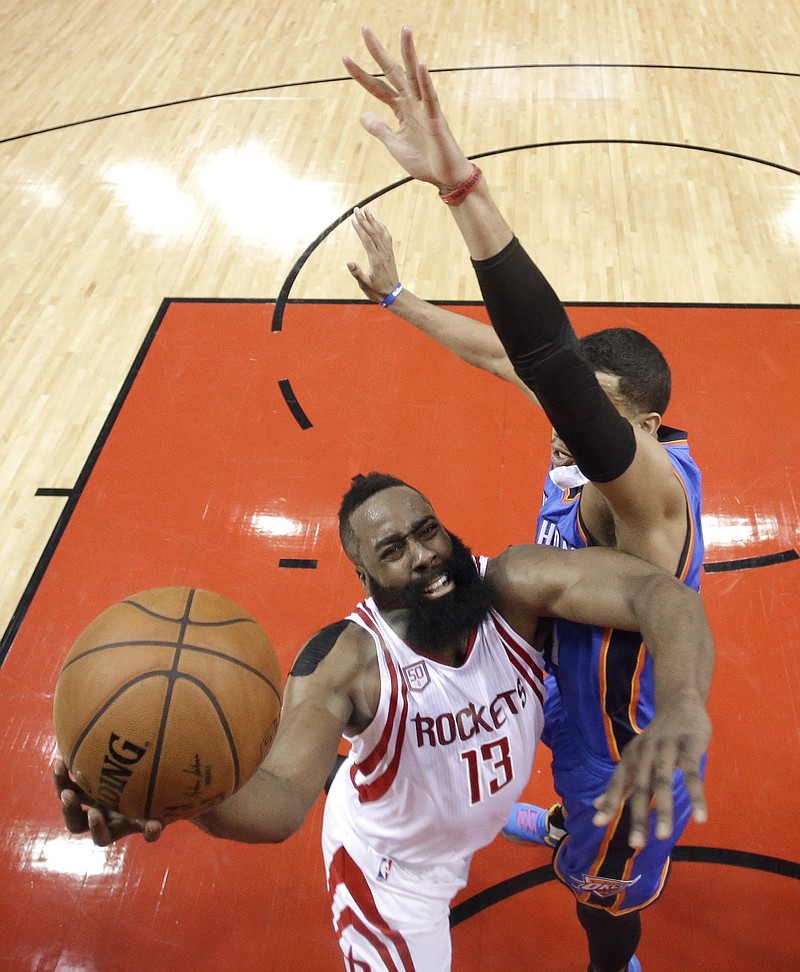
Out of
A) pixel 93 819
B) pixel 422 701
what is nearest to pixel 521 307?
pixel 422 701

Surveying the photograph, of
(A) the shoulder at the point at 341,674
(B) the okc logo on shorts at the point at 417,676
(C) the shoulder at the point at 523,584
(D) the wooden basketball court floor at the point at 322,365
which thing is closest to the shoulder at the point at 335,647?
(A) the shoulder at the point at 341,674

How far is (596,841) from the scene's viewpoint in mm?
2963

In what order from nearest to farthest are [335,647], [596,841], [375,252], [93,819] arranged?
[93,819], [335,647], [596,841], [375,252]

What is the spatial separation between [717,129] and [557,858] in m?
7.20

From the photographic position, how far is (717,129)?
27.8 feet

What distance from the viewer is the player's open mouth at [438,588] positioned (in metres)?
2.80

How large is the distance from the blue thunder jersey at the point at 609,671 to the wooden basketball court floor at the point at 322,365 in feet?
3.96

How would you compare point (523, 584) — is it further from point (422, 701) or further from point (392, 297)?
point (392, 297)

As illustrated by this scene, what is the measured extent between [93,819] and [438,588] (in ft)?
3.81

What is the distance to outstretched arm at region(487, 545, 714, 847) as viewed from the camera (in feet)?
5.64

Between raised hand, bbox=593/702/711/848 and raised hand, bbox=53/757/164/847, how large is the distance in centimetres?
94

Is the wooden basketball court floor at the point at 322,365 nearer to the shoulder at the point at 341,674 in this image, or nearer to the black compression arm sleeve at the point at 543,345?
the shoulder at the point at 341,674

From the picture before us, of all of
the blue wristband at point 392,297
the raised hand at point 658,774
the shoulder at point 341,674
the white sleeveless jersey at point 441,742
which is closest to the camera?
the raised hand at point 658,774

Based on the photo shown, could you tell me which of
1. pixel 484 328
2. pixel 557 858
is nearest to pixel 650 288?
pixel 484 328
